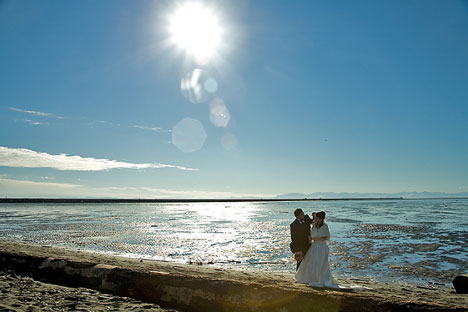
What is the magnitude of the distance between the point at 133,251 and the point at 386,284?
1380 cm

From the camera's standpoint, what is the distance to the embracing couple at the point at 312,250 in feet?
29.1

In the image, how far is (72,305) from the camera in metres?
6.66

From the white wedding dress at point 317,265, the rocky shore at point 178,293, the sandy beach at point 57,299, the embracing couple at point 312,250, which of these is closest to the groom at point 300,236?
the embracing couple at point 312,250

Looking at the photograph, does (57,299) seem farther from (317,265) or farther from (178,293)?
(317,265)

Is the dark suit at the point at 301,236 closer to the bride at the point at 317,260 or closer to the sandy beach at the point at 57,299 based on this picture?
the bride at the point at 317,260

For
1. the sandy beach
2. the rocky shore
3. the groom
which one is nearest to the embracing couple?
the groom

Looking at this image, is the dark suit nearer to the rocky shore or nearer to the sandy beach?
the rocky shore

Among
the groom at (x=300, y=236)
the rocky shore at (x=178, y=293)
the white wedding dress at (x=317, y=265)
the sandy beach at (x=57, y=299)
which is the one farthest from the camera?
the groom at (x=300, y=236)

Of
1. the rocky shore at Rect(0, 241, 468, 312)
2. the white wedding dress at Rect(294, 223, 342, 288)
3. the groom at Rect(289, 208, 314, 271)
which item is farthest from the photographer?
the groom at Rect(289, 208, 314, 271)

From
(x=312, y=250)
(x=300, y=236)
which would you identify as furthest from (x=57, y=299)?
(x=312, y=250)

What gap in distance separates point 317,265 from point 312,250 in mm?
440

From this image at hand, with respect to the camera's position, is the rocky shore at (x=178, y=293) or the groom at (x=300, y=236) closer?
the rocky shore at (x=178, y=293)

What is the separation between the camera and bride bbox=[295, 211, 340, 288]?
348 inches

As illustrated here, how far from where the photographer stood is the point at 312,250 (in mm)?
9195
